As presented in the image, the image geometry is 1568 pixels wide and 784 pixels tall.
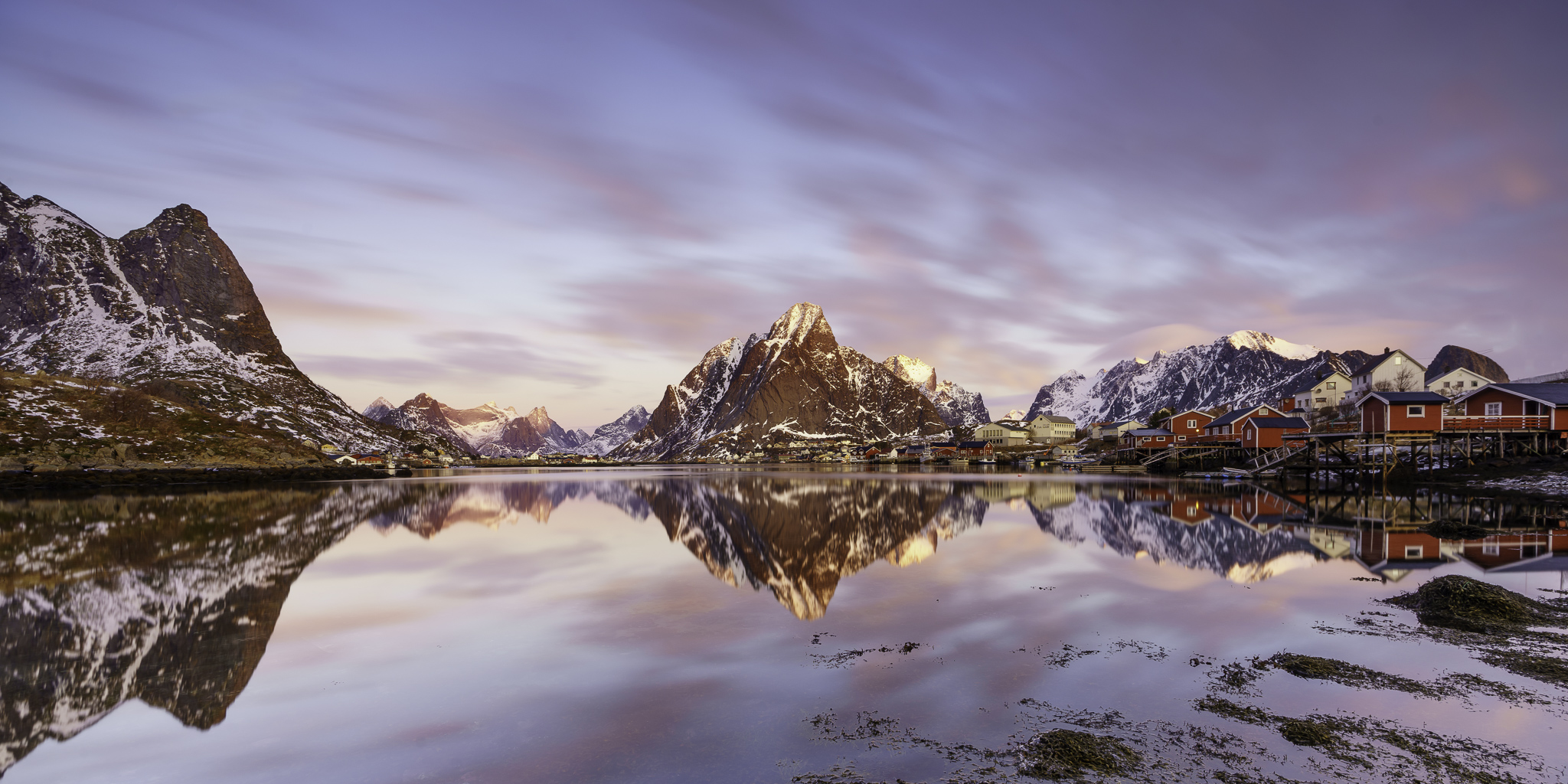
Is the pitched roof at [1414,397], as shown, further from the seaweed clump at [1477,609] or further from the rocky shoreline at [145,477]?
the rocky shoreline at [145,477]

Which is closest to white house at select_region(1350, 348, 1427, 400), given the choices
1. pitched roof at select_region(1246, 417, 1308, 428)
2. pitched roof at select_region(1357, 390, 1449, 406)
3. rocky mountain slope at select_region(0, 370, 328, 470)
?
pitched roof at select_region(1246, 417, 1308, 428)

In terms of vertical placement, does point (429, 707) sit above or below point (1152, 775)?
below

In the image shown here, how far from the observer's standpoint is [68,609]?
661 inches

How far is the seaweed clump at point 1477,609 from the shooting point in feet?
47.5

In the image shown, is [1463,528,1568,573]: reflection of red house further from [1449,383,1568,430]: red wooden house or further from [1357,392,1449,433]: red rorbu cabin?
[1449,383,1568,430]: red wooden house

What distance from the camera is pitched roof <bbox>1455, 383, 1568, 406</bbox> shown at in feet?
177

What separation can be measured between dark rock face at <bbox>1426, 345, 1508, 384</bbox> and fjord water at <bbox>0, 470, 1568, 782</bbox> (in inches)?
7408

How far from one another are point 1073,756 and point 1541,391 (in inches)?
2804

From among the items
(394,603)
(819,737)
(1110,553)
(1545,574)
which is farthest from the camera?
(1110,553)

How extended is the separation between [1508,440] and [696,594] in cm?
7254

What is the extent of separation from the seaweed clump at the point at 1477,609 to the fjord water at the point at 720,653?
2.89 ft

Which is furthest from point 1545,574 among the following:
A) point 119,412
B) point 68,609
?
point 119,412

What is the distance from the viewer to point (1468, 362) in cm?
17325

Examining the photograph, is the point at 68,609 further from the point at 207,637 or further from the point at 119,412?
the point at 119,412
